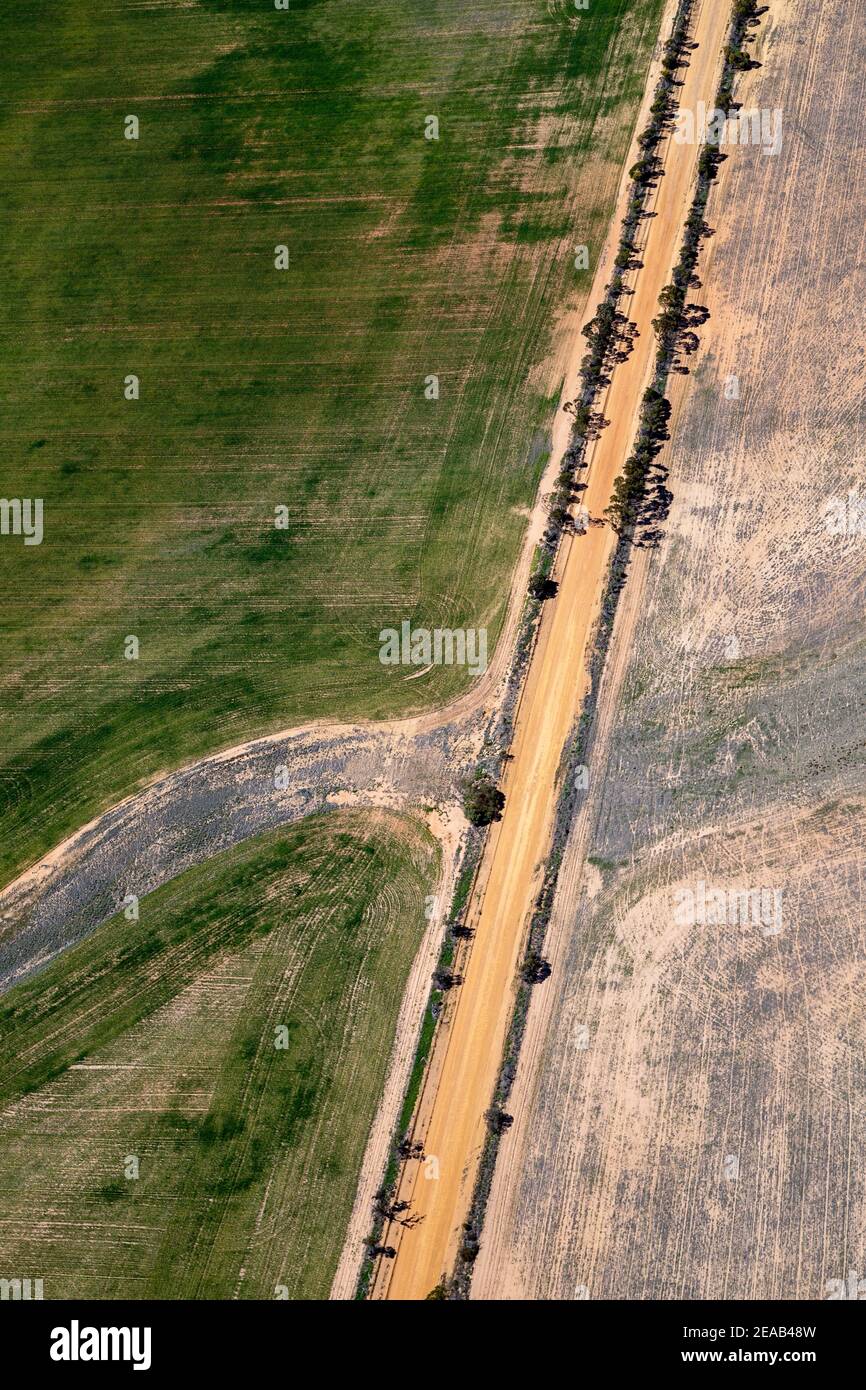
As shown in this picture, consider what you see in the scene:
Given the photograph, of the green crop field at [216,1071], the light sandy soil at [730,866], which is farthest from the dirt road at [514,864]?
the green crop field at [216,1071]

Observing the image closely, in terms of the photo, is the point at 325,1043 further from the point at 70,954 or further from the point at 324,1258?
the point at 70,954

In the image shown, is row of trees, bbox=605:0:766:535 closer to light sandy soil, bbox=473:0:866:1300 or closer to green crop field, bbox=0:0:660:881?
light sandy soil, bbox=473:0:866:1300

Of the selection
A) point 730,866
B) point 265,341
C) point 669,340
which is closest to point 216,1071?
point 730,866

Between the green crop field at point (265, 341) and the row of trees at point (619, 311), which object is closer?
the green crop field at point (265, 341)

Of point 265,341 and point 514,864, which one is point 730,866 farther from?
point 265,341

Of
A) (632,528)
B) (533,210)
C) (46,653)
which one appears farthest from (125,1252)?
(533,210)

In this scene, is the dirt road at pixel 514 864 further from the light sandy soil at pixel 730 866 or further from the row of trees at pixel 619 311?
the light sandy soil at pixel 730 866
